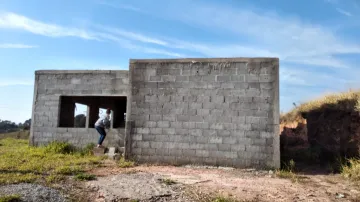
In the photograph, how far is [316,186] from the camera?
21.0 ft

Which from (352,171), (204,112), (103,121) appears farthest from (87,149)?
(352,171)

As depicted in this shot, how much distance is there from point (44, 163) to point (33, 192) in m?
3.11

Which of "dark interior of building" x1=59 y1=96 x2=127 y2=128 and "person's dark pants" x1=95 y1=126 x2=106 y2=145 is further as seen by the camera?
"dark interior of building" x1=59 y1=96 x2=127 y2=128

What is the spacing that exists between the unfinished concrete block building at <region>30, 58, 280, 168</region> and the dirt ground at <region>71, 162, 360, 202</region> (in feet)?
2.13

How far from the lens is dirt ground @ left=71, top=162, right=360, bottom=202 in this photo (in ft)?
17.7

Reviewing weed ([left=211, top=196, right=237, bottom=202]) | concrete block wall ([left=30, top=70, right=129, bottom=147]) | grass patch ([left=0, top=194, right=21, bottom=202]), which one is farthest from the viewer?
concrete block wall ([left=30, top=70, right=129, bottom=147])

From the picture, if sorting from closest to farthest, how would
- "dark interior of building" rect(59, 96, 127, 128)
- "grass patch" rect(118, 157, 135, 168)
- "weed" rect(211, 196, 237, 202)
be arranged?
"weed" rect(211, 196, 237, 202) < "grass patch" rect(118, 157, 135, 168) < "dark interior of building" rect(59, 96, 127, 128)

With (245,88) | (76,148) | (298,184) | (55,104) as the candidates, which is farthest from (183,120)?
(55,104)

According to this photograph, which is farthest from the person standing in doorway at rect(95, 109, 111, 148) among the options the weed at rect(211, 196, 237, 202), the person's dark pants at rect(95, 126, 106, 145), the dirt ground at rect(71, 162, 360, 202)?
the weed at rect(211, 196, 237, 202)

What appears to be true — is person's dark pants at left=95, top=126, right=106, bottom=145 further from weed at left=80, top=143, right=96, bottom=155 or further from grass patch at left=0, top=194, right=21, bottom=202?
grass patch at left=0, top=194, right=21, bottom=202

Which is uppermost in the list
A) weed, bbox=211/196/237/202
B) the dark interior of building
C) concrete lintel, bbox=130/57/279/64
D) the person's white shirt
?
concrete lintel, bbox=130/57/279/64

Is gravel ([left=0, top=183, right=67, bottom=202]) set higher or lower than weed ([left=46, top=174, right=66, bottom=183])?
lower

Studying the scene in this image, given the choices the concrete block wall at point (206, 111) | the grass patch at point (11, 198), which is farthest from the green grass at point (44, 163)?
the concrete block wall at point (206, 111)

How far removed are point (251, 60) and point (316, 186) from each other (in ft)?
11.9
